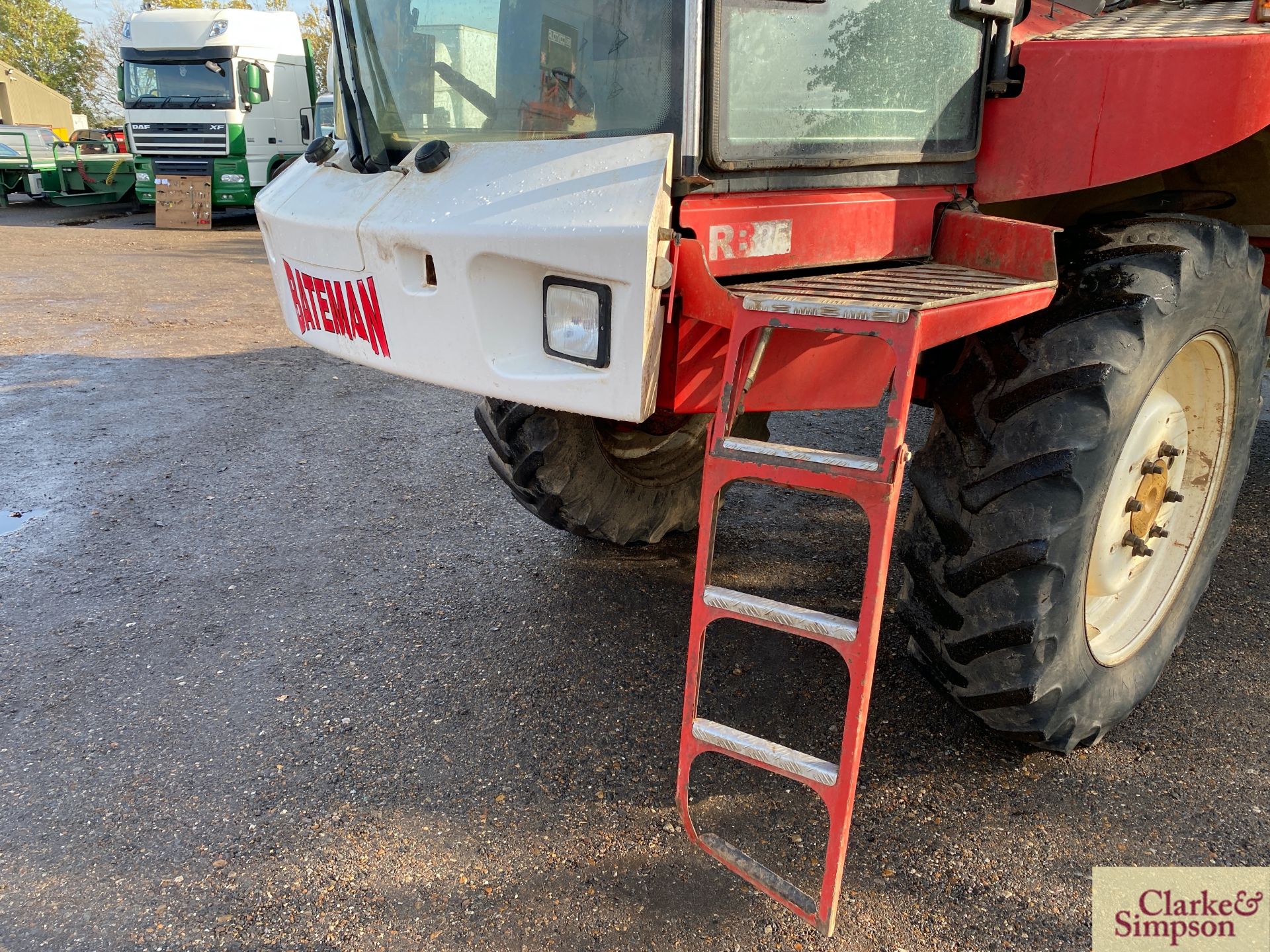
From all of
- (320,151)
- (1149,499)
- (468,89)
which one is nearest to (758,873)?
(1149,499)

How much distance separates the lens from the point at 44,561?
3320mm

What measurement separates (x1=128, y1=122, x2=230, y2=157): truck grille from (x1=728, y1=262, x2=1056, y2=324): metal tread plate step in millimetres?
13443

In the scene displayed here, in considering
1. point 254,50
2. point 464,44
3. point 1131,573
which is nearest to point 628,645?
point 1131,573

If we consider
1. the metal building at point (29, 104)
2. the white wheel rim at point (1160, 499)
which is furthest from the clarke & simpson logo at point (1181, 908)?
the metal building at point (29, 104)

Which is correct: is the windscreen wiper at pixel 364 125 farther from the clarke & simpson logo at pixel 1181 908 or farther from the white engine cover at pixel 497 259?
the clarke & simpson logo at pixel 1181 908

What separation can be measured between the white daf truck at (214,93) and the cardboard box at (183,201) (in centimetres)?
8

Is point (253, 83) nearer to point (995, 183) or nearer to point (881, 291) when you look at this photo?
point (995, 183)

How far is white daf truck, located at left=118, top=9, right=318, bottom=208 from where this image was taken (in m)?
12.6

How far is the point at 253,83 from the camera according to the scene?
12469mm

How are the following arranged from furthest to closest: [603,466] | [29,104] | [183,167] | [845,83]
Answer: [29,104]
[183,167]
[603,466]
[845,83]

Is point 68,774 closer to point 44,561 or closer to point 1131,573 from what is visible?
point 44,561

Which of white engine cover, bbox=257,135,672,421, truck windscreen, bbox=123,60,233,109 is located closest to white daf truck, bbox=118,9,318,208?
truck windscreen, bbox=123,60,233,109

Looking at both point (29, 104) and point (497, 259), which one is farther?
point (29, 104)

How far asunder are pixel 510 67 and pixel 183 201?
13.7 metres
